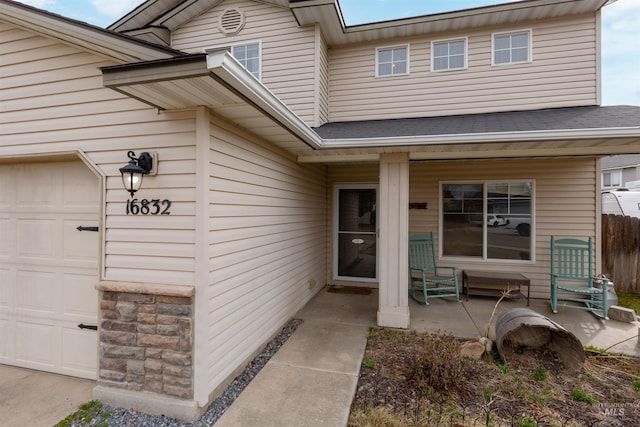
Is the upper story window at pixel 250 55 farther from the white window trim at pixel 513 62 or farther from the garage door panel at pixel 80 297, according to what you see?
the garage door panel at pixel 80 297

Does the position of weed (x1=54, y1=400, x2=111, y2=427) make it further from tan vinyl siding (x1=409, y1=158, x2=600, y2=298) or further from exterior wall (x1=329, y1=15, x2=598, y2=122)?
exterior wall (x1=329, y1=15, x2=598, y2=122)

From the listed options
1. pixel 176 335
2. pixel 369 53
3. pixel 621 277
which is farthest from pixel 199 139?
pixel 621 277

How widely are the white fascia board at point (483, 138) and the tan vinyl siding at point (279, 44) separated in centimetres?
198

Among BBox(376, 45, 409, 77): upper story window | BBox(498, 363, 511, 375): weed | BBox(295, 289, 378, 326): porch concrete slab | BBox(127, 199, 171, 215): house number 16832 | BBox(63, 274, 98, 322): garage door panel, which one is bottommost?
BBox(498, 363, 511, 375): weed

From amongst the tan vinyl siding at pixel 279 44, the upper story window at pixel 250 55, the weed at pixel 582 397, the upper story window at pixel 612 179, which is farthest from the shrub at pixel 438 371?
the upper story window at pixel 612 179

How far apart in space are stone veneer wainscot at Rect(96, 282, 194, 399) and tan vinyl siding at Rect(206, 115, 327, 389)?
0.20 metres

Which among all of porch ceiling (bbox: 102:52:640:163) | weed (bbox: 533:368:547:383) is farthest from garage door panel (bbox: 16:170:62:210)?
weed (bbox: 533:368:547:383)

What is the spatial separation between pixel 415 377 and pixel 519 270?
378 cm

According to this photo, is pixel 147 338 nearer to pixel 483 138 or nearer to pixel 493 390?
pixel 493 390

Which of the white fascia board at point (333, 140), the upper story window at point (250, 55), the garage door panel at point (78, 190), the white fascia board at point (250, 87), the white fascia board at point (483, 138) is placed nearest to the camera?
the white fascia board at point (250, 87)

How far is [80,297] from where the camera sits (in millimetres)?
2754

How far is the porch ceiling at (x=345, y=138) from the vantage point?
1.78 metres

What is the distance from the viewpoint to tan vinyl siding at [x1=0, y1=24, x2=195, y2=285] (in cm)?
229

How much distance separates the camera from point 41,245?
2881 mm
